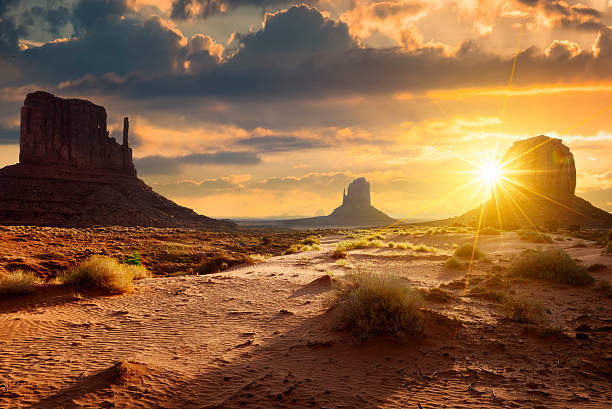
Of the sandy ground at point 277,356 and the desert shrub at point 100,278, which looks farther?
the desert shrub at point 100,278

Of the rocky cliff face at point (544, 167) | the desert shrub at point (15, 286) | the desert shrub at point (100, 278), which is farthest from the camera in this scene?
the rocky cliff face at point (544, 167)

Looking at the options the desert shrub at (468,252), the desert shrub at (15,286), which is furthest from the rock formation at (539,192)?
the desert shrub at (15,286)

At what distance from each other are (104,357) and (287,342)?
4000mm

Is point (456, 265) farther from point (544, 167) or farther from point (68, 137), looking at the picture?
point (68, 137)

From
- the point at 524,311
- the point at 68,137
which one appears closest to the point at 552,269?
the point at 524,311

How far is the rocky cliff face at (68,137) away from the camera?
8775 cm


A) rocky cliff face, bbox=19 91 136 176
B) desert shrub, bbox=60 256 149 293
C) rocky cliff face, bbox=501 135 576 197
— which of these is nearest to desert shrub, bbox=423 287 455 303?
desert shrub, bbox=60 256 149 293

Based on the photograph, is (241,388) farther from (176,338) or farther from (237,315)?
(237,315)

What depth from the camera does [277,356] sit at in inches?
283

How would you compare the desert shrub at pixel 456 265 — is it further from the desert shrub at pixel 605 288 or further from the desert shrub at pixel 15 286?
the desert shrub at pixel 15 286

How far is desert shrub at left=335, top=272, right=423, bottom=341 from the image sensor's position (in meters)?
7.59

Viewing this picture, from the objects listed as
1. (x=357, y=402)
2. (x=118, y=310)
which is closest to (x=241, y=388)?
(x=357, y=402)

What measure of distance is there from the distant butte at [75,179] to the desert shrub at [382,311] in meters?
69.2

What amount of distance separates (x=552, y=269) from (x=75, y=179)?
322ft
